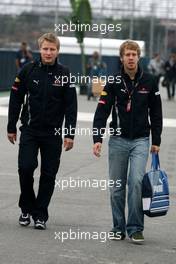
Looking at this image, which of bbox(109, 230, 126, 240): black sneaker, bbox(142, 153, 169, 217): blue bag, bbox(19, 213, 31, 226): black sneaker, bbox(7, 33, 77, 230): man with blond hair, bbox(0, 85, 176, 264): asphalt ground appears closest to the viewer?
bbox(0, 85, 176, 264): asphalt ground

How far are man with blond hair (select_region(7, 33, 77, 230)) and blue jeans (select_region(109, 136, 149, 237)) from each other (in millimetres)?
698

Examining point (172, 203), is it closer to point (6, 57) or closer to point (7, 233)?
point (7, 233)

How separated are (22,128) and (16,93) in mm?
334

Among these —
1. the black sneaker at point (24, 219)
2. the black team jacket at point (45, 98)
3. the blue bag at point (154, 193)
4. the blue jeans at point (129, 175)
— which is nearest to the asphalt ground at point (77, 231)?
the black sneaker at point (24, 219)

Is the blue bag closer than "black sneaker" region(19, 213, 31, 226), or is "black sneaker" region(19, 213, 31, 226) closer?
the blue bag

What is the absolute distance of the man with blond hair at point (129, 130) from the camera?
7.73 meters

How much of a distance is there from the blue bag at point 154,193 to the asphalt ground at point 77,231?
0.32m

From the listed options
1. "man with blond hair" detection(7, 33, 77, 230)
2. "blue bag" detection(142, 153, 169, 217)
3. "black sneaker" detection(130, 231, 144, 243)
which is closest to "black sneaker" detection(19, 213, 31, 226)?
"man with blond hair" detection(7, 33, 77, 230)

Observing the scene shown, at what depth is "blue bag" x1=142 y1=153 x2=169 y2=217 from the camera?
7691 millimetres

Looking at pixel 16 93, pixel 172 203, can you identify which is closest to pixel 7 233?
pixel 16 93

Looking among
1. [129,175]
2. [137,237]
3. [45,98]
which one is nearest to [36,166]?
[45,98]

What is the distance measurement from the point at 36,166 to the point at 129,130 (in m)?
1.04

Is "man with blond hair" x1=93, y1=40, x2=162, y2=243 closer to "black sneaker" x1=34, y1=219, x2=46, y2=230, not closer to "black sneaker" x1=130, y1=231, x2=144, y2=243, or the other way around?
"black sneaker" x1=130, y1=231, x2=144, y2=243

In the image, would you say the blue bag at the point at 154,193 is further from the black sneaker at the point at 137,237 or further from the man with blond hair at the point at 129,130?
the black sneaker at the point at 137,237
